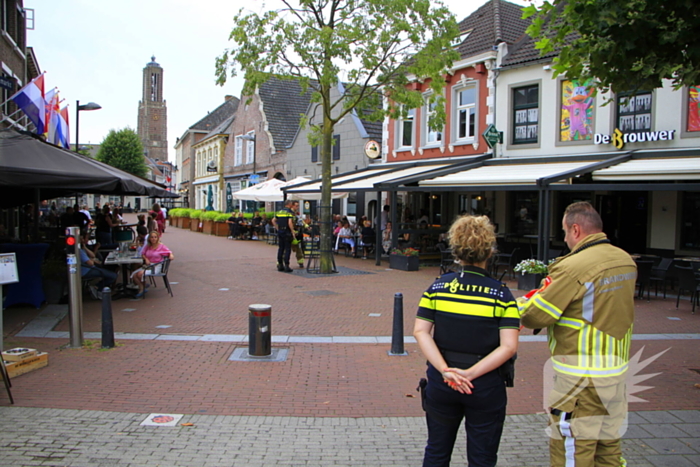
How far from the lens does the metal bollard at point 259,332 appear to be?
665 centimetres

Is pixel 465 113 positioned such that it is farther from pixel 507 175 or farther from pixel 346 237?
pixel 346 237

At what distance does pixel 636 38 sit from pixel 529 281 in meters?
7.16

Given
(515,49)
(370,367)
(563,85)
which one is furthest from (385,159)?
(370,367)

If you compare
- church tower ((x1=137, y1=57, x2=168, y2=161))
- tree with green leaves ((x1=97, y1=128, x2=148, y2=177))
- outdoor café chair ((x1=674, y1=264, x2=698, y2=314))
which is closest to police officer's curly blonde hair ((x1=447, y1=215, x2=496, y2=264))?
outdoor café chair ((x1=674, y1=264, x2=698, y2=314))

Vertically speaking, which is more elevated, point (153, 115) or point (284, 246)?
point (153, 115)

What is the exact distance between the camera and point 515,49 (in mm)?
16844

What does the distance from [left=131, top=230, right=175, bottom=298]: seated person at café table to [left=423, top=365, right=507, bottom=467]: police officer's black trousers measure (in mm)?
8625

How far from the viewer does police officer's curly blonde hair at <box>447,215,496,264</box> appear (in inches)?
114

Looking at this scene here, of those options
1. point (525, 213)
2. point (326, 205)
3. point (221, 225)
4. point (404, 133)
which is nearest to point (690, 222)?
point (525, 213)

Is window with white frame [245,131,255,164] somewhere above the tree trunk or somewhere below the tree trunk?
above

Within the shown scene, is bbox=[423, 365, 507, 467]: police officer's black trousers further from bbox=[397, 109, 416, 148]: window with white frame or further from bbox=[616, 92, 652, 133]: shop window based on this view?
bbox=[397, 109, 416, 148]: window with white frame

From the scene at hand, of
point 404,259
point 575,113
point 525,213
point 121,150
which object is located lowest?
point 404,259

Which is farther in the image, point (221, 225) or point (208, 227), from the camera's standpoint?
point (208, 227)

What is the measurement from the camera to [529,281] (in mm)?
11898
